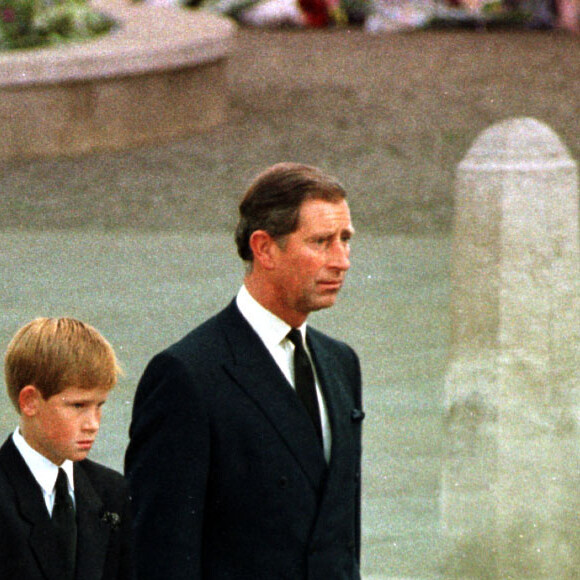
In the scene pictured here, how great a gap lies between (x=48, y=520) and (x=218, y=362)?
53cm

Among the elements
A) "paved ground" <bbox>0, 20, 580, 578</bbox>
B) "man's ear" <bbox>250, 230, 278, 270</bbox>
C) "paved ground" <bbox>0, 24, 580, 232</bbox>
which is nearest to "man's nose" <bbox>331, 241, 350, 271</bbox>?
"man's ear" <bbox>250, 230, 278, 270</bbox>

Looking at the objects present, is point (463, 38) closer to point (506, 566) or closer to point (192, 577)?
point (506, 566)

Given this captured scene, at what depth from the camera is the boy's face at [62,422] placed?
123 inches

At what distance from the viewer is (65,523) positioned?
3.14m

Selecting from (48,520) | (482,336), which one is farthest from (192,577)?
(482,336)

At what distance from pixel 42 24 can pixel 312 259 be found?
38.9ft

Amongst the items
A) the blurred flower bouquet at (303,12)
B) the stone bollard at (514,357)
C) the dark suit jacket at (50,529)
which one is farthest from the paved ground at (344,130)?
the dark suit jacket at (50,529)

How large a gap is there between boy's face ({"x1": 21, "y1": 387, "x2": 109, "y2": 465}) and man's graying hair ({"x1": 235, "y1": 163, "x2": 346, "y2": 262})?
58cm

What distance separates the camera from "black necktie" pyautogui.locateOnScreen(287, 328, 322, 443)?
11.5ft

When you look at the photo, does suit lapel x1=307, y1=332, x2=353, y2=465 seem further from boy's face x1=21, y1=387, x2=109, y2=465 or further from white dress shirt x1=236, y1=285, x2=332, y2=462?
boy's face x1=21, y1=387, x2=109, y2=465

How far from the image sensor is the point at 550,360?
5.34 meters

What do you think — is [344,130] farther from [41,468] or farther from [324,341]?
[41,468]

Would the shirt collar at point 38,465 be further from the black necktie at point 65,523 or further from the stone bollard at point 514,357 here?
the stone bollard at point 514,357

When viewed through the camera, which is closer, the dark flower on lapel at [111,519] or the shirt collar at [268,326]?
the dark flower on lapel at [111,519]
